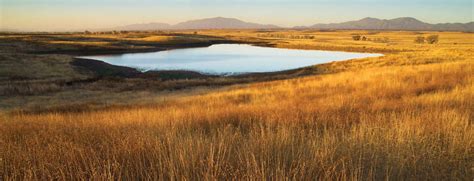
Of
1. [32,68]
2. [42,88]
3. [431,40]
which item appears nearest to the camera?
[42,88]

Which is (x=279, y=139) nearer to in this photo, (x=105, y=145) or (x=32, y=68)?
(x=105, y=145)

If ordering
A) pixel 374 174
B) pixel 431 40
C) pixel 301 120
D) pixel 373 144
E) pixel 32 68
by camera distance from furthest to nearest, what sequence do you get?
pixel 431 40 → pixel 32 68 → pixel 301 120 → pixel 373 144 → pixel 374 174

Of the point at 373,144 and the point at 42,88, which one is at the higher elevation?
the point at 373,144

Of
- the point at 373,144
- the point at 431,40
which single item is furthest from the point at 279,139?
the point at 431,40

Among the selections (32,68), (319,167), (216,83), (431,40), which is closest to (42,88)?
(216,83)

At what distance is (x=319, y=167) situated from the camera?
3.66 meters

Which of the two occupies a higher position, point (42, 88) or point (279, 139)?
point (279, 139)

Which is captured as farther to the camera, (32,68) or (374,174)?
(32,68)

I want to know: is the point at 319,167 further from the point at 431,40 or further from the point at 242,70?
the point at 431,40

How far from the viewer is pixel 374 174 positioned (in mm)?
3645

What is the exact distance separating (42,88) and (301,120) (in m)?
25.5

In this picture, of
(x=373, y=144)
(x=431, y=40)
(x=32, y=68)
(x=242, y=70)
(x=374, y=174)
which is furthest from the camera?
(x=431, y=40)

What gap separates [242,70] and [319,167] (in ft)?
147

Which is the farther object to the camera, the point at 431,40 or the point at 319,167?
the point at 431,40
